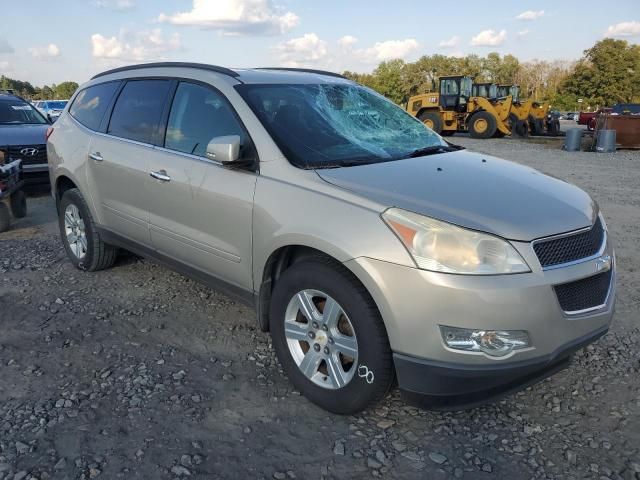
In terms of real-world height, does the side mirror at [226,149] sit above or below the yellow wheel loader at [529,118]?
above

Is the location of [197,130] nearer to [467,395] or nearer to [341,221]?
[341,221]

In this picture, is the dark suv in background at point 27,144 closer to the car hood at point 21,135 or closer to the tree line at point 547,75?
the car hood at point 21,135

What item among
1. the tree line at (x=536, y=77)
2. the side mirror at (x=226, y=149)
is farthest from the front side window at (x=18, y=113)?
the tree line at (x=536, y=77)

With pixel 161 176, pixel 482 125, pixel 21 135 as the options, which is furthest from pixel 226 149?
pixel 482 125

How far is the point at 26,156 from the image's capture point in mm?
8766

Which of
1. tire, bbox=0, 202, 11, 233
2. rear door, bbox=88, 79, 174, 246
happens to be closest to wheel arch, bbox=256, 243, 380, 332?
rear door, bbox=88, 79, 174, 246

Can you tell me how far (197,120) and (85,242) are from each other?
208 cm

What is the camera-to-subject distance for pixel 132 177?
425 cm

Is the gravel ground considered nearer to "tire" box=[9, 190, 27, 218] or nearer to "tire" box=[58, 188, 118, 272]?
"tire" box=[58, 188, 118, 272]

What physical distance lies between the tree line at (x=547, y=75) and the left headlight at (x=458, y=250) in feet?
189

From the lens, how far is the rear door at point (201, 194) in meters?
3.41

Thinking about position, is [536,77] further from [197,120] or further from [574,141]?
[197,120]

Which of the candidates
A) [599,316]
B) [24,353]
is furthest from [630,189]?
[24,353]

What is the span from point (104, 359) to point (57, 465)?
109cm
